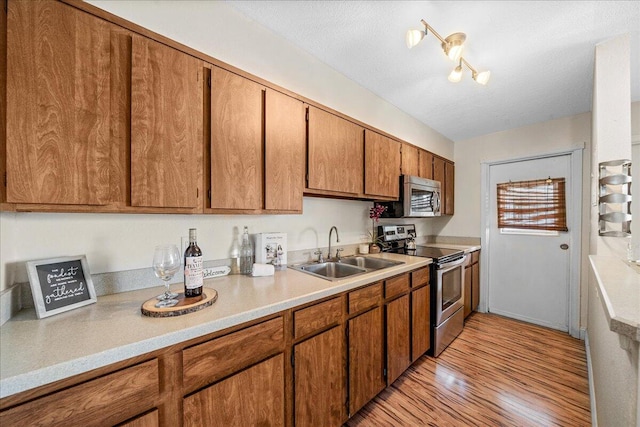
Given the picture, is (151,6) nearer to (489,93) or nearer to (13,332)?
(13,332)

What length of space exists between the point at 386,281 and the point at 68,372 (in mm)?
1620

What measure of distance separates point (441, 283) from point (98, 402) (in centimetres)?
242

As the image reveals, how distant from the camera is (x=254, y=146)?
58.0 inches

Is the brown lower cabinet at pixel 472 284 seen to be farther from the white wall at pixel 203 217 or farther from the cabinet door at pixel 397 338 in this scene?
the white wall at pixel 203 217

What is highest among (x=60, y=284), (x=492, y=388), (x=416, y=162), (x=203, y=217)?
(x=416, y=162)

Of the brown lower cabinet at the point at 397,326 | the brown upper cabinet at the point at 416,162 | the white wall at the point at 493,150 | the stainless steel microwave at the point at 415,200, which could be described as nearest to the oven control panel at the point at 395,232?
the stainless steel microwave at the point at 415,200

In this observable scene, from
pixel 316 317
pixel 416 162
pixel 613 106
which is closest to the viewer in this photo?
pixel 316 317

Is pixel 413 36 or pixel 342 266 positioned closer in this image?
pixel 413 36

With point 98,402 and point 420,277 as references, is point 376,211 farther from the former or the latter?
point 98,402

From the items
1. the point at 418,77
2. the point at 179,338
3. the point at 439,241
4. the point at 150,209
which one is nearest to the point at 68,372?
the point at 179,338

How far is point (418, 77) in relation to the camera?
2180 mm

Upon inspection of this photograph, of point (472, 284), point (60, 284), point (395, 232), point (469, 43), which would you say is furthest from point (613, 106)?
point (60, 284)

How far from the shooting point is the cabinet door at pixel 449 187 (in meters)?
3.51

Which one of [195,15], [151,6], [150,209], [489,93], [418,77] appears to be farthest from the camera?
[489,93]
